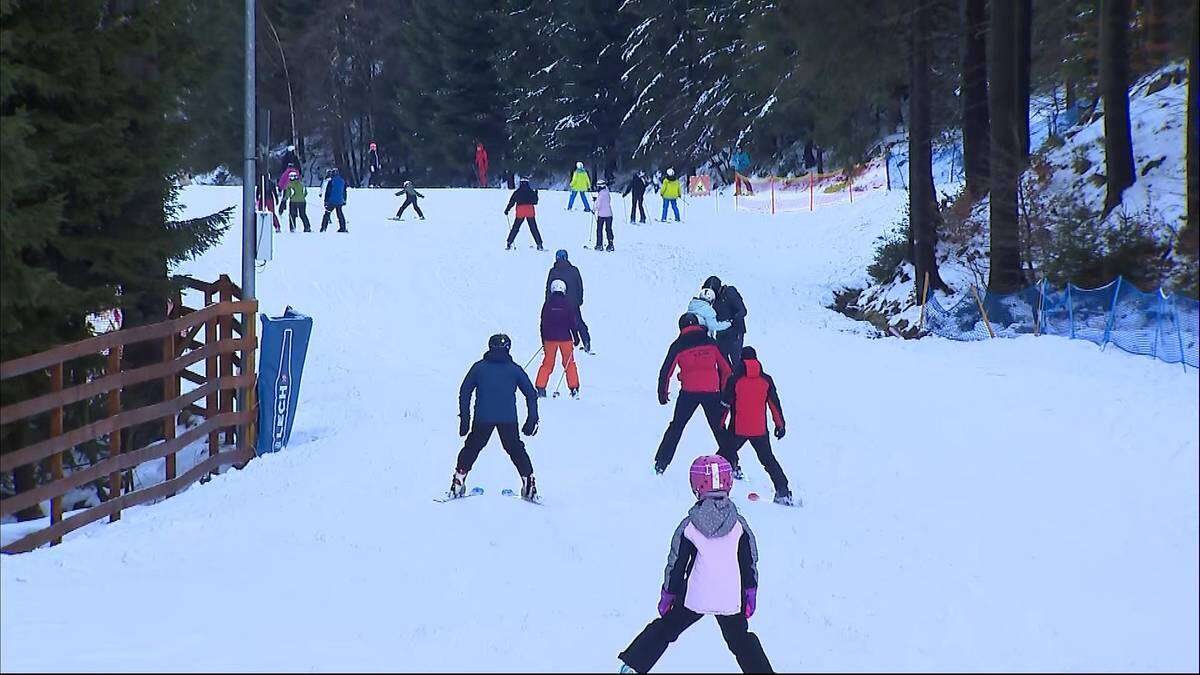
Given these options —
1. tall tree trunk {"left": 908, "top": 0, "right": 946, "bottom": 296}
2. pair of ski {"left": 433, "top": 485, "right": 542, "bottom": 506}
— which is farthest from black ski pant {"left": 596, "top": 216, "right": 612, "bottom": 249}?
pair of ski {"left": 433, "top": 485, "right": 542, "bottom": 506}

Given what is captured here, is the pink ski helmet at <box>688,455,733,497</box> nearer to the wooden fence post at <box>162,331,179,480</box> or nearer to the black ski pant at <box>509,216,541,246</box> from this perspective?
the wooden fence post at <box>162,331,179,480</box>

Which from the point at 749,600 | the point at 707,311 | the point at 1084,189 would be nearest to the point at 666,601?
the point at 749,600

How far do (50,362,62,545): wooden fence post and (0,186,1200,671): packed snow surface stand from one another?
1.19 feet

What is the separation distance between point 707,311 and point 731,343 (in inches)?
42.3

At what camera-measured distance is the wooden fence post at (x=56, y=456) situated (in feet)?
34.7

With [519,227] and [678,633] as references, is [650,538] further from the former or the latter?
[519,227]

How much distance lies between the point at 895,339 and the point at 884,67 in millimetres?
6601

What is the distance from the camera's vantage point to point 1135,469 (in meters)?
11.5

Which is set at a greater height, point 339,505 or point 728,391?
point 728,391

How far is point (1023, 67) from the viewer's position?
910 inches

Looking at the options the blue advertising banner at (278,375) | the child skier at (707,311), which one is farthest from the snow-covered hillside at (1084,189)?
the blue advertising banner at (278,375)

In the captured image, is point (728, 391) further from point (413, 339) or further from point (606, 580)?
point (413, 339)

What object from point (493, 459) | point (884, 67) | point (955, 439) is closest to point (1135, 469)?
point (955, 439)

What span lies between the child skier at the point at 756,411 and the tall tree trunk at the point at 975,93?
474 inches
